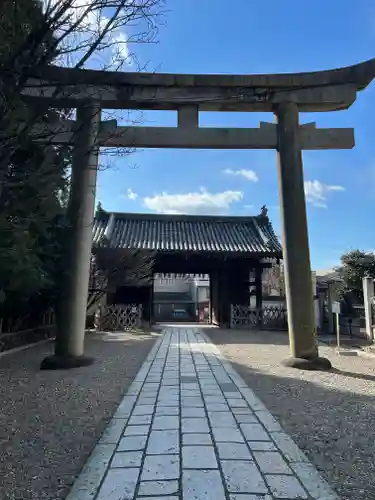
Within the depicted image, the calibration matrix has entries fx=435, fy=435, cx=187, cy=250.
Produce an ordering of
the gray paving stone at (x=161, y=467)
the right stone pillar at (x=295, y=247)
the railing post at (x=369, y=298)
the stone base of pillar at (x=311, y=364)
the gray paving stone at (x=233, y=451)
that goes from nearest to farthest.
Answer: the gray paving stone at (x=161, y=467)
the gray paving stone at (x=233, y=451)
the stone base of pillar at (x=311, y=364)
the right stone pillar at (x=295, y=247)
the railing post at (x=369, y=298)

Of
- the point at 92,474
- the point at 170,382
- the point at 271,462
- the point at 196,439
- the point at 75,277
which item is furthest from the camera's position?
the point at 75,277

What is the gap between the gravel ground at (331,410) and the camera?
3152 mm

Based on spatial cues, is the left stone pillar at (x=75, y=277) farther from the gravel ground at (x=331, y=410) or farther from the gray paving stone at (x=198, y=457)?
the gray paving stone at (x=198, y=457)

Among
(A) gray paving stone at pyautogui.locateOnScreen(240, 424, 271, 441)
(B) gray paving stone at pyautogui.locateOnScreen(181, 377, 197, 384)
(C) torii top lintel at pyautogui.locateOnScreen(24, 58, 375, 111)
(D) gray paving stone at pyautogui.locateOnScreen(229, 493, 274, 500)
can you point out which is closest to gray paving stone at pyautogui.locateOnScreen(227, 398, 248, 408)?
(A) gray paving stone at pyautogui.locateOnScreen(240, 424, 271, 441)

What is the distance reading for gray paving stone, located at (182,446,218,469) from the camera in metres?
3.19

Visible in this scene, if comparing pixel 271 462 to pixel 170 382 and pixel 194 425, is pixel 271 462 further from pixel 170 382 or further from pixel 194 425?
pixel 170 382

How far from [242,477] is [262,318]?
14842mm

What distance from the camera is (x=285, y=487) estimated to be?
2.85 metres

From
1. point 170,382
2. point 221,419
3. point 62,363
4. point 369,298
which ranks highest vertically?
point 369,298

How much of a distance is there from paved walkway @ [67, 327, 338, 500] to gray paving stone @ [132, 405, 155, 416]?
0.4 inches

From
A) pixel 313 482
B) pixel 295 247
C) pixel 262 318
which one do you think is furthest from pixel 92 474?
pixel 262 318

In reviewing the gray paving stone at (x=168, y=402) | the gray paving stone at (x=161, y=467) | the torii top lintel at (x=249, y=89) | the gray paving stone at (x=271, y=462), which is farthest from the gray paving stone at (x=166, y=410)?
the torii top lintel at (x=249, y=89)

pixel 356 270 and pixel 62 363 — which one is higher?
pixel 356 270

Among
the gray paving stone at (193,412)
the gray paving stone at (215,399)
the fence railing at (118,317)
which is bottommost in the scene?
the gray paving stone at (193,412)
